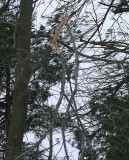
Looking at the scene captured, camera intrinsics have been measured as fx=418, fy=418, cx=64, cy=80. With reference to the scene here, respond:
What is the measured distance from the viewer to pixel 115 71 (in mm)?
5672

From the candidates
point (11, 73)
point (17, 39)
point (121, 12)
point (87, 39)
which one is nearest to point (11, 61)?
point (17, 39)

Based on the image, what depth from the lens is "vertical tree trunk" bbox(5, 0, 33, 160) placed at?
411 cm

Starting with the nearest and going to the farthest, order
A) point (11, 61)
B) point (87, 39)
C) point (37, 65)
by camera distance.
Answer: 1. point (37, 65)
2. point (11, 61)
3. point (87, 39)

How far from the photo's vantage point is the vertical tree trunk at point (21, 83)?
4.11 metres

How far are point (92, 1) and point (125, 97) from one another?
1333 mm

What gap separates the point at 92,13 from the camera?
18.9 feet

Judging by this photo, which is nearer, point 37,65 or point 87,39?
point 37,65

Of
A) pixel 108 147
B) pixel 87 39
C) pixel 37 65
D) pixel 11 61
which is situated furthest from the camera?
pixel 87 39

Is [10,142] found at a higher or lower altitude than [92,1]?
lower

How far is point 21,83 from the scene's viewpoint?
14.3ft

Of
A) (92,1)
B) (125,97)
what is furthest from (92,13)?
(125,97)

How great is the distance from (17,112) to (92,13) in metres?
1.98

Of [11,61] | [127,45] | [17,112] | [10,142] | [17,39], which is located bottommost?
[10,142]

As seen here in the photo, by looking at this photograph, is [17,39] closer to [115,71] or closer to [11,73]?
[11,73]
